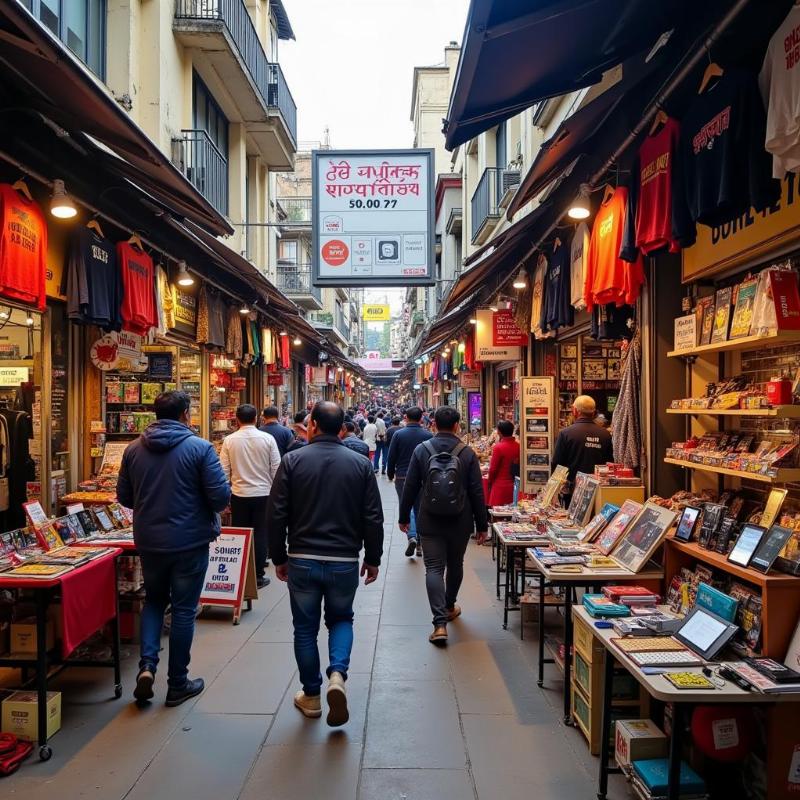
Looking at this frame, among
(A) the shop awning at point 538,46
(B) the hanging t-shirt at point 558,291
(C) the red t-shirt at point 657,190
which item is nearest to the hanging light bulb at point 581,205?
(C) the red t-shirt at point 657,190

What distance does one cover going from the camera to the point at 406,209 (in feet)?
35.6

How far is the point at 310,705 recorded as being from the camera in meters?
4.60

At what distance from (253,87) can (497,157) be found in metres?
7.12

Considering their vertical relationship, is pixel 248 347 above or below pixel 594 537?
above

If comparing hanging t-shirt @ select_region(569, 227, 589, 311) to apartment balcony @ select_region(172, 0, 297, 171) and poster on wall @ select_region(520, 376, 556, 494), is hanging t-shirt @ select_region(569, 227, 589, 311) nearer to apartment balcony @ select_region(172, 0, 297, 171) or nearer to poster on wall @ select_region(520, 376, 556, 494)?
poster on wall @ select_region(520, 376, 556, 494)

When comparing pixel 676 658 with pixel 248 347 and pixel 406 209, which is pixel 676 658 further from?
pixel 248 347

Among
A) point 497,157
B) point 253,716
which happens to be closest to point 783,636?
point 253,716

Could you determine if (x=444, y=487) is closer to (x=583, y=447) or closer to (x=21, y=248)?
(x=583, y=447)

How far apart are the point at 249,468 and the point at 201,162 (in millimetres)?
6530

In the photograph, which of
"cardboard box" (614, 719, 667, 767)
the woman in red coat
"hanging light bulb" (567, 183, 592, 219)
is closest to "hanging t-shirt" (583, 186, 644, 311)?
"hanging light bulb" (567, 183, 592, 219)

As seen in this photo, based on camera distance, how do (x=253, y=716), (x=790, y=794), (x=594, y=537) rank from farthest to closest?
(x=594, y=537)
(x=253, y=716)
(x=790, y=794)

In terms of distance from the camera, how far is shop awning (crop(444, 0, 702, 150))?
359 centimetres

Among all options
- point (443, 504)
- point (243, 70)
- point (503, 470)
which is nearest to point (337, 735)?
point (443, 504)

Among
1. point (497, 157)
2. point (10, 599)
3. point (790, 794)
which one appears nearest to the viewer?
point (790, 794)
